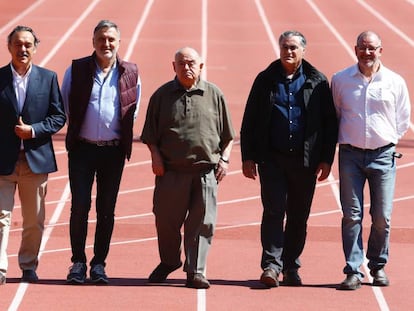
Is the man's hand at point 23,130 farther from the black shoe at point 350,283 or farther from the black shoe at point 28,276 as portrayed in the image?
the black shoe at point 350,283

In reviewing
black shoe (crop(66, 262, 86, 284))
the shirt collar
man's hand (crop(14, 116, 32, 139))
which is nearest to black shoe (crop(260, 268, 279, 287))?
black shoe (crop(66, 262, 86, 284))

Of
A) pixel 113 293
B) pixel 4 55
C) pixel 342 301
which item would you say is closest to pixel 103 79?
pixel 113 293

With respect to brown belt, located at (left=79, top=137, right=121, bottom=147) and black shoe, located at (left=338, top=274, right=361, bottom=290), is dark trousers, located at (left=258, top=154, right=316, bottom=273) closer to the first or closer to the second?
black shoe, located at (left=338, top=274, right=361, bottom=290)

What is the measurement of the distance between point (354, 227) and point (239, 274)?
1.01m

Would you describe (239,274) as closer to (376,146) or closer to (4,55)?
(376,146)

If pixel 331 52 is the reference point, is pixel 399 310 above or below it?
above

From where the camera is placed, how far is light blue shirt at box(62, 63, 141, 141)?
9414mm

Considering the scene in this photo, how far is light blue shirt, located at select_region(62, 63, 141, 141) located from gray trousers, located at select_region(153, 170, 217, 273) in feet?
1.57

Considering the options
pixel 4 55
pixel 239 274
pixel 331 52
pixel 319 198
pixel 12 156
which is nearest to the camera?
pixel 12 156

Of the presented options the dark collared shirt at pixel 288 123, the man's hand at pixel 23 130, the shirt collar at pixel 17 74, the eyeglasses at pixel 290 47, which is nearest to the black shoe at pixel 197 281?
the dark collared shirt at pixel 288 123

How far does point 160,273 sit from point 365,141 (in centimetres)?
168

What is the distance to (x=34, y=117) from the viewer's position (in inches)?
369

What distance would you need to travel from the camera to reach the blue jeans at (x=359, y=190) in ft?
30.8

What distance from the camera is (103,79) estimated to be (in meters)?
9.49
